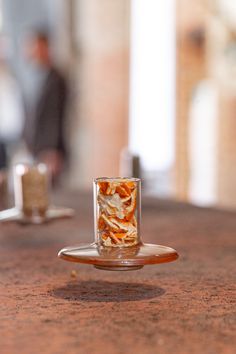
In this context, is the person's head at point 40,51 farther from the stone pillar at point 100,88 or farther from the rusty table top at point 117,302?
the rusty table top at point 117,302

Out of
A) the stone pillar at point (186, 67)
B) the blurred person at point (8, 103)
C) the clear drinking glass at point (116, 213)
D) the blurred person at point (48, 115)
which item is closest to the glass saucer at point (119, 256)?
the clear drinking glass at point (116, 213)

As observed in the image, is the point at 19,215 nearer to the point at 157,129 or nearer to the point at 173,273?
the point at 173,273

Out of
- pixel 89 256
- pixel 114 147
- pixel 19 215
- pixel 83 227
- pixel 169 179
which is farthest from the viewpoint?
pixel 114 147

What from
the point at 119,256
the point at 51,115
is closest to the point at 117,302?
the point at 119,256

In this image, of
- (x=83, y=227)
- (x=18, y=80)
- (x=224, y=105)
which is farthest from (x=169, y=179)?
(x=83, y=227)

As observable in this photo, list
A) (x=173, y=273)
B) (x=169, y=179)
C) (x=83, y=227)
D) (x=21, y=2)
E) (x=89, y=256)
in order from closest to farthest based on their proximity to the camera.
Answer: (x=89, y=256) → (x=173, y=273) → (x=83, y=227) → (x=169, y=179) → (x=21, y=2)

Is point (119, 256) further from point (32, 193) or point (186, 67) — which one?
point (186, 67)

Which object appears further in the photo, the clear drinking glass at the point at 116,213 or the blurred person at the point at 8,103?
the blurred person at the point at 8,103
